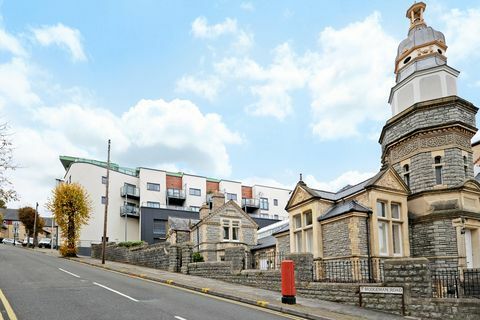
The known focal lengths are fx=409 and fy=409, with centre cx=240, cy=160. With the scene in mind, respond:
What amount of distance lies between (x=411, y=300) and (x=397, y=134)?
1364 centimetres

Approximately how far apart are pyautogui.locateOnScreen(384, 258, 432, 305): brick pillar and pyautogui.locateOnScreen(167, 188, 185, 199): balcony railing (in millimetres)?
55821

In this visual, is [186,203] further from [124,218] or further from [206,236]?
[206,236]

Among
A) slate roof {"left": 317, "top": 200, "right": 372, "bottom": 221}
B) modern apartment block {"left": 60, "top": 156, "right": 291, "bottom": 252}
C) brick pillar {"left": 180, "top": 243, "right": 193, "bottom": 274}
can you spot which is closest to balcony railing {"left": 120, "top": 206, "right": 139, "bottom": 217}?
modern apartment block {"left": 60, "top": 156, "right": 291, "bottom": 252}

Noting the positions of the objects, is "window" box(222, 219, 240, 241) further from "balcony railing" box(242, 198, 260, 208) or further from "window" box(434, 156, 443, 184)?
"balcony railing" box(242, 198, 260, 208)

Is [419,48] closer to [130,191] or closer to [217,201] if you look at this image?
[217,201]

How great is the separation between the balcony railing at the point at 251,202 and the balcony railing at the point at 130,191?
18934 mm

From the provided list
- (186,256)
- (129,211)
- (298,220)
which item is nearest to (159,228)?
(129,211)

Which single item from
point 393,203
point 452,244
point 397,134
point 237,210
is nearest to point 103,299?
point 393,203

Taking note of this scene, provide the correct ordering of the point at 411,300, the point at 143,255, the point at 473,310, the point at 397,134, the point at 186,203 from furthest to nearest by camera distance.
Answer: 1. the point at 186,203
2. the point at 143,255
3. the point at 397,134
4. the point at 411,300
5. the point at 473,310

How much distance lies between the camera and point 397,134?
78.2 feet

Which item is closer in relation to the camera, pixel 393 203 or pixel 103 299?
pixel 103 299

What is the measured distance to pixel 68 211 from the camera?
128ft

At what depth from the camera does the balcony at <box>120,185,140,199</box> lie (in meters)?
63.5

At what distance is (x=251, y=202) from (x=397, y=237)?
175 feet
